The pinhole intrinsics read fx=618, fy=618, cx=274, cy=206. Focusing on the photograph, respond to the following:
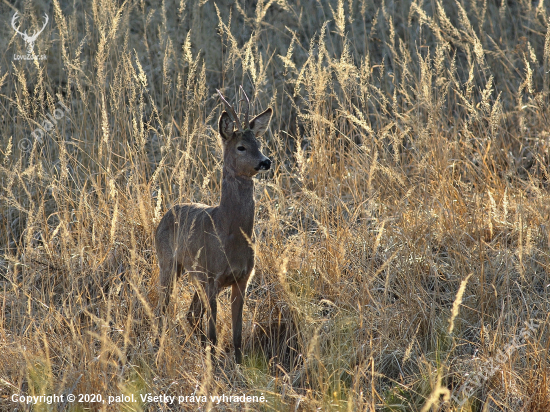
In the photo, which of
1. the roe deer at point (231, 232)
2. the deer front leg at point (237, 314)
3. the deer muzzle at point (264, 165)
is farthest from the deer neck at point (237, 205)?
the deer front leg at point (237, 314)

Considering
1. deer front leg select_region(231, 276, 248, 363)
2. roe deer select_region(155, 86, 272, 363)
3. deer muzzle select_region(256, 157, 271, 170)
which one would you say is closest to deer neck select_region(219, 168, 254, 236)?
roe deer select_region(155, 86, 272, 363)

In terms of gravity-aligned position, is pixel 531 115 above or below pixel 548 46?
below

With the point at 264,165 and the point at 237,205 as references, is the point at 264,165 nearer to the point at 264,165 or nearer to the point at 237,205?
the point at 264,165

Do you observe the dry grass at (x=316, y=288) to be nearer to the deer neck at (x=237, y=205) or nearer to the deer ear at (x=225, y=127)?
the deer neck at (x=237, y=205)

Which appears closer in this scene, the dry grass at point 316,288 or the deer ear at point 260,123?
the dry grass at point 316,288

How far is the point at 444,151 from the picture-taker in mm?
5191

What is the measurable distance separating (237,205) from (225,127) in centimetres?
52

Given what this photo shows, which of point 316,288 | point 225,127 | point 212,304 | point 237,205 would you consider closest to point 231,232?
point 237,205

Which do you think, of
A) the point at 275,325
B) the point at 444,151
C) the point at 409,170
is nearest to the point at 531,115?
the point at 409,170

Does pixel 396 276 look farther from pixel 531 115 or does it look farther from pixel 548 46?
pixel 531 115

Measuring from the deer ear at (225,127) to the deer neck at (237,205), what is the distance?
237mm

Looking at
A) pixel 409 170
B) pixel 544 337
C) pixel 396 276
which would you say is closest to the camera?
pixel 544 337

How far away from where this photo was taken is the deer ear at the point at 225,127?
156 inches

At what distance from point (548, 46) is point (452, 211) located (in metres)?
1.62
